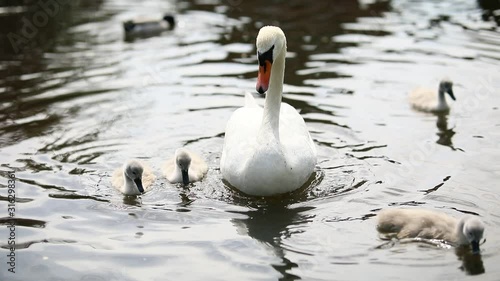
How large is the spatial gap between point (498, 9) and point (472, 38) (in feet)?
8.16

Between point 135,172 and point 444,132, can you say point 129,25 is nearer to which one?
point 444,132

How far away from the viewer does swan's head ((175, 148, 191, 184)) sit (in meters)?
8.70

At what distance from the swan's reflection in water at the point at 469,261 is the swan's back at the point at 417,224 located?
0.44 ft

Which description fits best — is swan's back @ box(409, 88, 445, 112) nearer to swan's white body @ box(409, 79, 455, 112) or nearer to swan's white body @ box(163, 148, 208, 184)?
swan's white body @ box(409, 79, 455, 112)

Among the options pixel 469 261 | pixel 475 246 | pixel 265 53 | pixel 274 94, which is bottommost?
pixel 469 261

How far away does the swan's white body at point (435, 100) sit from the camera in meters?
11.3

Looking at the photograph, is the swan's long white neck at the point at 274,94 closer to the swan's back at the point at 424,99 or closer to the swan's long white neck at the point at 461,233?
the swan's long white neck at the point at 461,233

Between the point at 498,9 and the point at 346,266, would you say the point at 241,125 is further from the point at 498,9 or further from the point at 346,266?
the point at 498,9

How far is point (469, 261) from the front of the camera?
22.9 ft

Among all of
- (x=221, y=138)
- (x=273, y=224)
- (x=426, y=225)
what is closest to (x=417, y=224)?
(x=426, y=225)

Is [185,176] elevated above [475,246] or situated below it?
above

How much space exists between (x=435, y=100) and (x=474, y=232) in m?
4.65

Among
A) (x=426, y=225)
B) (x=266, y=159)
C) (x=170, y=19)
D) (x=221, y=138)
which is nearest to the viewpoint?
(x=426, y=225)

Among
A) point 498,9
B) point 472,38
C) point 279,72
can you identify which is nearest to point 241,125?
point 279,72
